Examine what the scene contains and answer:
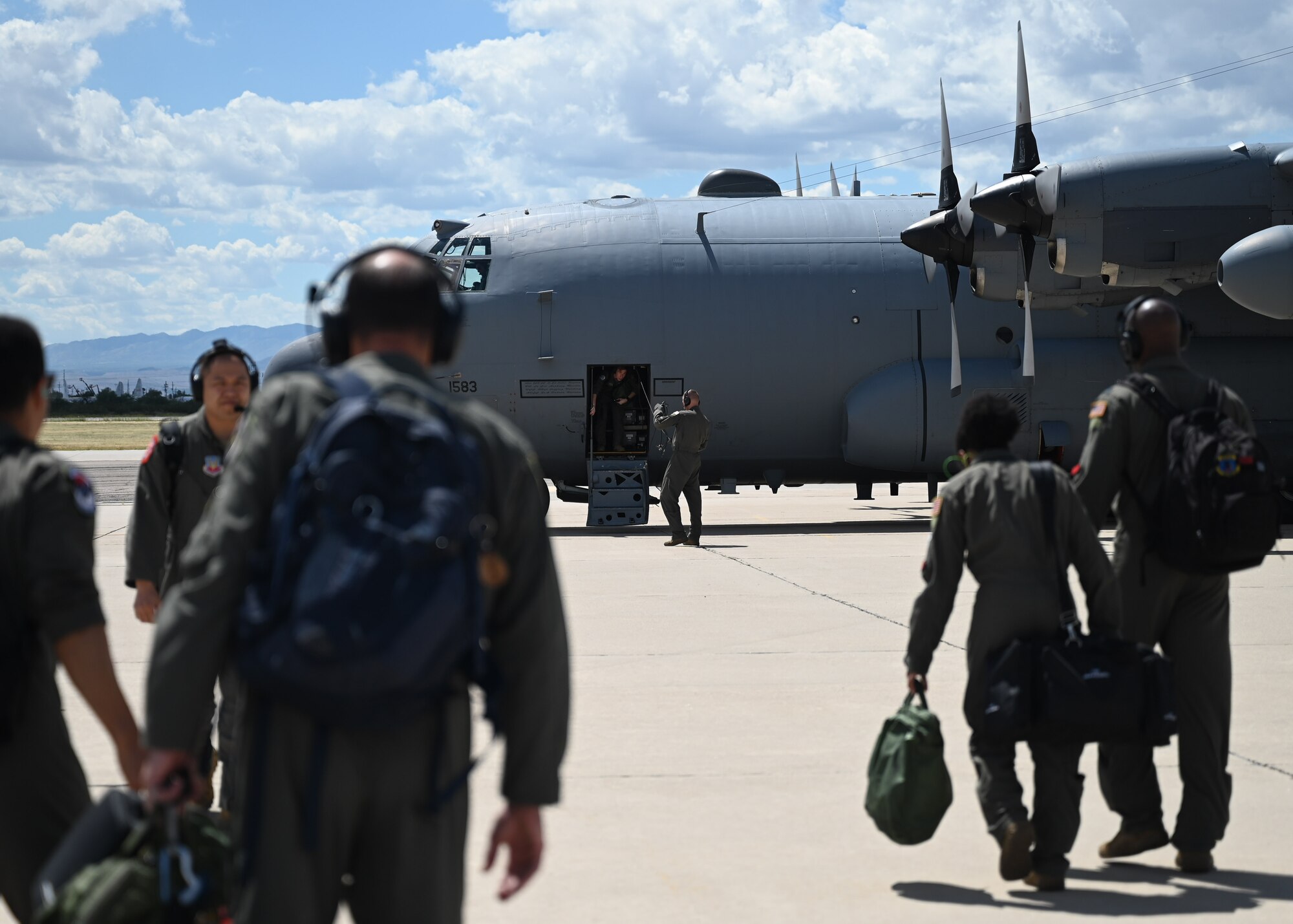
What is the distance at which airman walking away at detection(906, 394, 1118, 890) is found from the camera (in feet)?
16.5

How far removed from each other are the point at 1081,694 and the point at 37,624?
3216 millimetres

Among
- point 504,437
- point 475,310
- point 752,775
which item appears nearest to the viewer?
point 504,437

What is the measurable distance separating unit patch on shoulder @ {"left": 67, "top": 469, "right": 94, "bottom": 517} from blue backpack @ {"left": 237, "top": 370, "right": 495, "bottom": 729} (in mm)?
852

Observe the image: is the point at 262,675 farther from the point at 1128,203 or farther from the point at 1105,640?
the point at 1128,203

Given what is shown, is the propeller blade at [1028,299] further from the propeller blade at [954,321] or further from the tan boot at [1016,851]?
the tan boot at [1016,851]

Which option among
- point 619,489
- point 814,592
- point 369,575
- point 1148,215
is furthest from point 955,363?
point 369,575

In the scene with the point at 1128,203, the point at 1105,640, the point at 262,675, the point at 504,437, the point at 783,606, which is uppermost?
the point at 1128,203

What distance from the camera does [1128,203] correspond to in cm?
1658

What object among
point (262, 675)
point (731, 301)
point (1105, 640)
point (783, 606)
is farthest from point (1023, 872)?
point (731, 301)

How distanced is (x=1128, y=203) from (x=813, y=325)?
13.9 ft

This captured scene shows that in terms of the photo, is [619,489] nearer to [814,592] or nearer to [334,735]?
[814,592]

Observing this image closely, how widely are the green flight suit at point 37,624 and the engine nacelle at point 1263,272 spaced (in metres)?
13.5

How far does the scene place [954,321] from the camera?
18.9 m

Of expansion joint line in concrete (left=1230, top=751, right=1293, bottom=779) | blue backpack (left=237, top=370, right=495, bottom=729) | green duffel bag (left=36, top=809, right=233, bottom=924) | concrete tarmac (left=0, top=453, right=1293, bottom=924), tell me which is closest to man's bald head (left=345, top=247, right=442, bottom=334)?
blue backpack (left=237, top=370, right=495, bottom=729)
